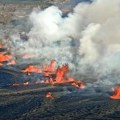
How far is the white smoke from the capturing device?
155 meters

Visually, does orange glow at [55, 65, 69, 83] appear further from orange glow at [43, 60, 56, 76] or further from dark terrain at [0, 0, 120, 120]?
dark terrain at [0, 0, 120, 120]

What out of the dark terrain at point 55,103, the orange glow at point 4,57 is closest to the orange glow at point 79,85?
the dark terrain at point 55,103

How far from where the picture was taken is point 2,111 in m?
113

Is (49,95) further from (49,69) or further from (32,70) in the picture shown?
(32,70)

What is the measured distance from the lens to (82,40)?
17388 cm

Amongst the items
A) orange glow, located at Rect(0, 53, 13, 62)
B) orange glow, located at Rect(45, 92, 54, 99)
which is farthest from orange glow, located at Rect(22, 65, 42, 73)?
orange glow, located at Rect(45, 92, 54, 99)

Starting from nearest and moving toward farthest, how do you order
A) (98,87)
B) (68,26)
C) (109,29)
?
(98,87) → (109,29) → (68,26)

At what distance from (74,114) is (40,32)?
8970cm

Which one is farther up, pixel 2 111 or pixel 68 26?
pixel 68 26

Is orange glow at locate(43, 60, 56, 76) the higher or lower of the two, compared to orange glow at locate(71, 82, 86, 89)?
higher

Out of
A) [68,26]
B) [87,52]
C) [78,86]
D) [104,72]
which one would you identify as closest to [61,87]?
[78,86]

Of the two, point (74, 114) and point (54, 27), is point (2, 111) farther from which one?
point (54, 27)

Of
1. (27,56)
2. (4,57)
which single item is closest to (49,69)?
(27,56)

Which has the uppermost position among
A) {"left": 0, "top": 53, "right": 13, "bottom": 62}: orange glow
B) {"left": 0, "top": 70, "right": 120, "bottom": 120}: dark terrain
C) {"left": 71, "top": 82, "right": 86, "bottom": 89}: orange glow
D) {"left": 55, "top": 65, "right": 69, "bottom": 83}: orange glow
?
{"left": 0, "top": 53, "right": 13, "bottom": 62}: orange glow
